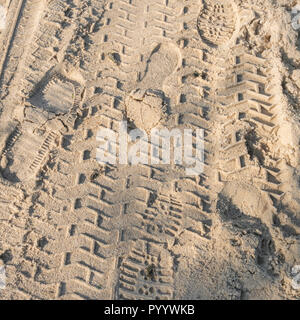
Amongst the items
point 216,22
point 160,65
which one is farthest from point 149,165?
point 216,22

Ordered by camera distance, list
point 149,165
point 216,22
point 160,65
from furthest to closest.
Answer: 1. point 216,22
2. point 160,65
3. point 149,165

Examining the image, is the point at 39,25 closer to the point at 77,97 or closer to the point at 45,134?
the point at 77,97

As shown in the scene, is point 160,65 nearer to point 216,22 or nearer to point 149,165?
point 216,22

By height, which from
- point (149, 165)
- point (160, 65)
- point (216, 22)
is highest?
point (216, 22)

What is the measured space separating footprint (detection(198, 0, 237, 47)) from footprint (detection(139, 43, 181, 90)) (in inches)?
16.0

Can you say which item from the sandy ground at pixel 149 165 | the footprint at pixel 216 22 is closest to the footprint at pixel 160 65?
the sandy ground at pixel 149 165

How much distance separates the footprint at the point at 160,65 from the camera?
4.11m

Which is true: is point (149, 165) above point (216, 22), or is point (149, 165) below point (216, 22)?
below

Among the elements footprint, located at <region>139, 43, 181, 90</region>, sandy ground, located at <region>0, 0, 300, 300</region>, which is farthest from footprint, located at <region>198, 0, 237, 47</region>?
footprint, located at <region>139, 43, 181, 90</region>

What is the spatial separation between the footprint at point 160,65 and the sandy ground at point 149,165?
0.6 inches

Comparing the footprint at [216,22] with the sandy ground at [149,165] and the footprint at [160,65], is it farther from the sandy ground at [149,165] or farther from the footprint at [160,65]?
the footprint at [160,65]

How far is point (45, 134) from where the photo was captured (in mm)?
3893

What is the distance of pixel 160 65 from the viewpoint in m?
4.23

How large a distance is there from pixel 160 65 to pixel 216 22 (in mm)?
874
